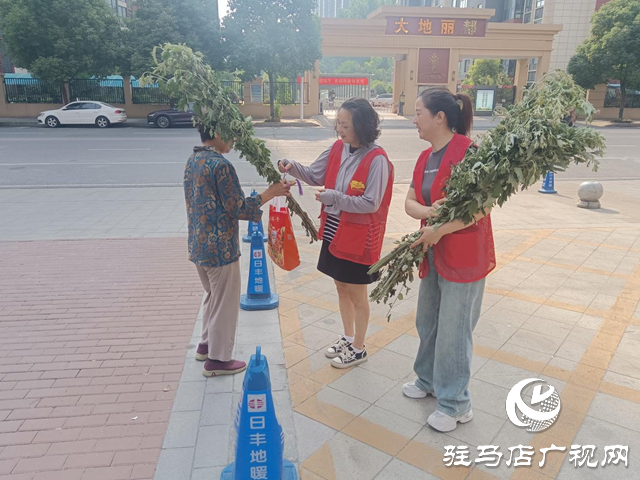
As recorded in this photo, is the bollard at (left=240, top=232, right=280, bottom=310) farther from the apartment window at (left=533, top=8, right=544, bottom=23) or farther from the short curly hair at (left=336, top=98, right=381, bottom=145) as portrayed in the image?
the apartment window at (left=533, top=8, right=544, bottom=23)

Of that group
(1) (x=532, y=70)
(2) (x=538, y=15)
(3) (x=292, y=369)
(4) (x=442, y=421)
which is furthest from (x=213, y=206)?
(2) (x=538, y=15)

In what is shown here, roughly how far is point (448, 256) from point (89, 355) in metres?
2.81

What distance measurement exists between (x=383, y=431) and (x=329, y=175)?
1694mm

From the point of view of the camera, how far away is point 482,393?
131 inches

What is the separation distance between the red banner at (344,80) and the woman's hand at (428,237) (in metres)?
31.9

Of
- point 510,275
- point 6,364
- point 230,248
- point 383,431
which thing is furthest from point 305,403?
point 510,275

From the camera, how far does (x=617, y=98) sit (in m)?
33.7

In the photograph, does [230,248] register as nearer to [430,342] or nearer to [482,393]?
[430,342]

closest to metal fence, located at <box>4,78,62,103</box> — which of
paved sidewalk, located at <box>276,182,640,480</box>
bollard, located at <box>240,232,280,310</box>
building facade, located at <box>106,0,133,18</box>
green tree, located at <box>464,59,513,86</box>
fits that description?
building facade, located at <box>106,0,133,18</box>

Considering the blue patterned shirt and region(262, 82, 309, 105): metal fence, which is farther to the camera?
region(262, 82, 309, 105): metal fence

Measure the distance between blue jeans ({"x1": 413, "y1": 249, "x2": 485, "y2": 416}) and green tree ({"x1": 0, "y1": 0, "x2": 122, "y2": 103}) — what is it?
25.4 m

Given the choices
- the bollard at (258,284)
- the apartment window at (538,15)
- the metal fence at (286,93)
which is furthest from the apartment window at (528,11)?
the bollard at (258,284)

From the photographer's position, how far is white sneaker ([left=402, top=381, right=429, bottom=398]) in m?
3.27

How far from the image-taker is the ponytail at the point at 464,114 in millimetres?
2803
